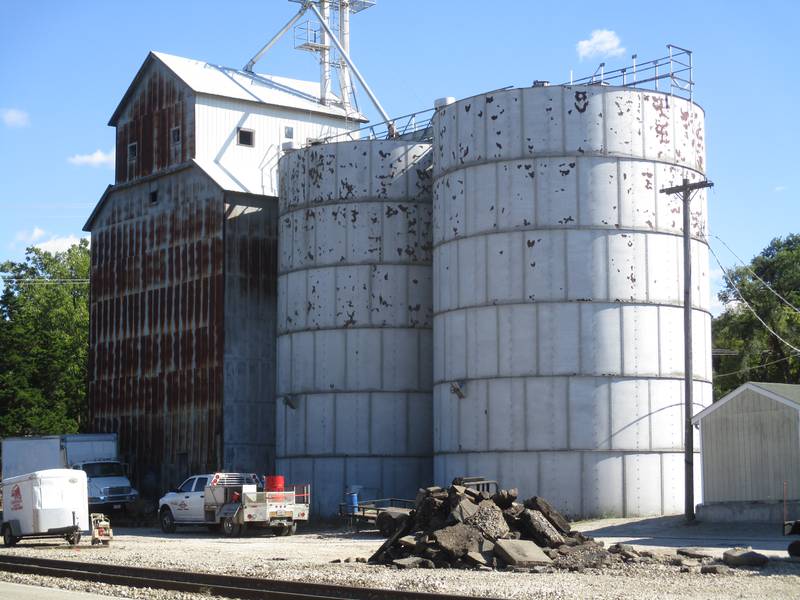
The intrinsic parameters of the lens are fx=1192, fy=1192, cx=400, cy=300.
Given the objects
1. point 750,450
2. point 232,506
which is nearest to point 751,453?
point 750,450

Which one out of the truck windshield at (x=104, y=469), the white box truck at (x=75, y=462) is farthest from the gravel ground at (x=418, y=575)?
the truck windshield at (x=104, y=469)

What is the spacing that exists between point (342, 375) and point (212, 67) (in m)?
19.1

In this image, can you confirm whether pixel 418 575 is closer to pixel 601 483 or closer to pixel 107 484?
pixel 601 483

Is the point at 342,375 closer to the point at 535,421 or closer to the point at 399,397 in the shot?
the point at 399,397

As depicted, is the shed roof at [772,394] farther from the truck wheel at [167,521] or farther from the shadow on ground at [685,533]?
the truck wheel at [167,521]

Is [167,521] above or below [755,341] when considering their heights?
below

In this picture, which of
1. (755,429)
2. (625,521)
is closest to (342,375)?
(625,521)

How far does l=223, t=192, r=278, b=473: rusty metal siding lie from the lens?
48.6m

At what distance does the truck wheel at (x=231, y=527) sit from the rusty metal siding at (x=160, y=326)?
32.5 ft

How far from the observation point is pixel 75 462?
160 feet

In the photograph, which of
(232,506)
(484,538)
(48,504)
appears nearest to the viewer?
(484,538)

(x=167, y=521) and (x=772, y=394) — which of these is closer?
(x=772, y=394)

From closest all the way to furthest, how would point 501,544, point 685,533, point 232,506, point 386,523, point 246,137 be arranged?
point 501,544 < point 685,533 < point 386,523 < point 232,506 < point 246,137

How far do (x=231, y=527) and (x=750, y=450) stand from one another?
1610 centimetres
